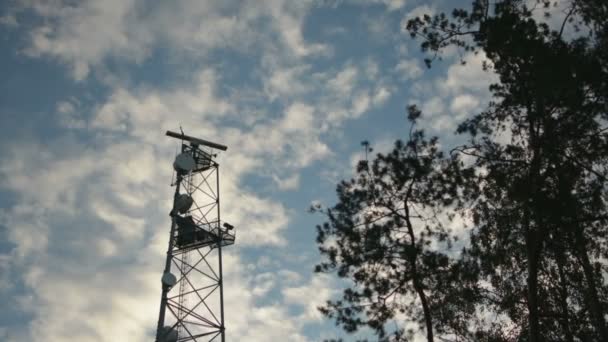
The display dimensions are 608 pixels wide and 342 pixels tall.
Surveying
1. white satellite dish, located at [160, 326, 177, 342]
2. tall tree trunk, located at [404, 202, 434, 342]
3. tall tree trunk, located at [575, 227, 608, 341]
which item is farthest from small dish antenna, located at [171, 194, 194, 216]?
tall tree trunk, located at [575, 227, 608, 341]

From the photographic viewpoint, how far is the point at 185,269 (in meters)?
21.5

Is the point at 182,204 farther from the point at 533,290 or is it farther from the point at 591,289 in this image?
the point at 591,289

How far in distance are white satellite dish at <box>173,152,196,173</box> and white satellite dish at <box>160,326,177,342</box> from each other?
6663mm

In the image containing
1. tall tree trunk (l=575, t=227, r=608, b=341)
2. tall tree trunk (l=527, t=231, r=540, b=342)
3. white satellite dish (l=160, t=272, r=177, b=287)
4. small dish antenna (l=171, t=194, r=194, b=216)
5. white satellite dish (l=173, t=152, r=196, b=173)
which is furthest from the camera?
white satellite dish (l=173, t=152, r=196, b=173)

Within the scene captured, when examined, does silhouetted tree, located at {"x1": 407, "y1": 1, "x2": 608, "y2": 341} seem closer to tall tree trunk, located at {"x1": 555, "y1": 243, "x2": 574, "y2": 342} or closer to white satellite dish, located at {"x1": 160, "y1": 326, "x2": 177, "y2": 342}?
tall tree trunk, located at {"x1": 555, "y1": 243, "x2": 574, "y2": 342}

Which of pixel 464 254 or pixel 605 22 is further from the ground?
pixel 605 22

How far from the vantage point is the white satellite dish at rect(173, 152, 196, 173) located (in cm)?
2330

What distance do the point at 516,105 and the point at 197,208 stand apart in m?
13.9

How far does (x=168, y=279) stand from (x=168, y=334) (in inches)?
74.6

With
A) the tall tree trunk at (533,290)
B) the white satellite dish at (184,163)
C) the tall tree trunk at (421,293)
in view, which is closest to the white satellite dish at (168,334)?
the white satellite dish at (184,163)

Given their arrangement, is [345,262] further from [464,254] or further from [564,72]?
[564,72]

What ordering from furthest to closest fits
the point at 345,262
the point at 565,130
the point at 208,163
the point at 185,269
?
the point at 208,163 < the point at 185,269 < the point at 345,262 < the point at 565,130

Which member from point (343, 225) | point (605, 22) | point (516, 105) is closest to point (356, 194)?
point (343, 225)

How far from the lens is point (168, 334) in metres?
Answer: 19.3
